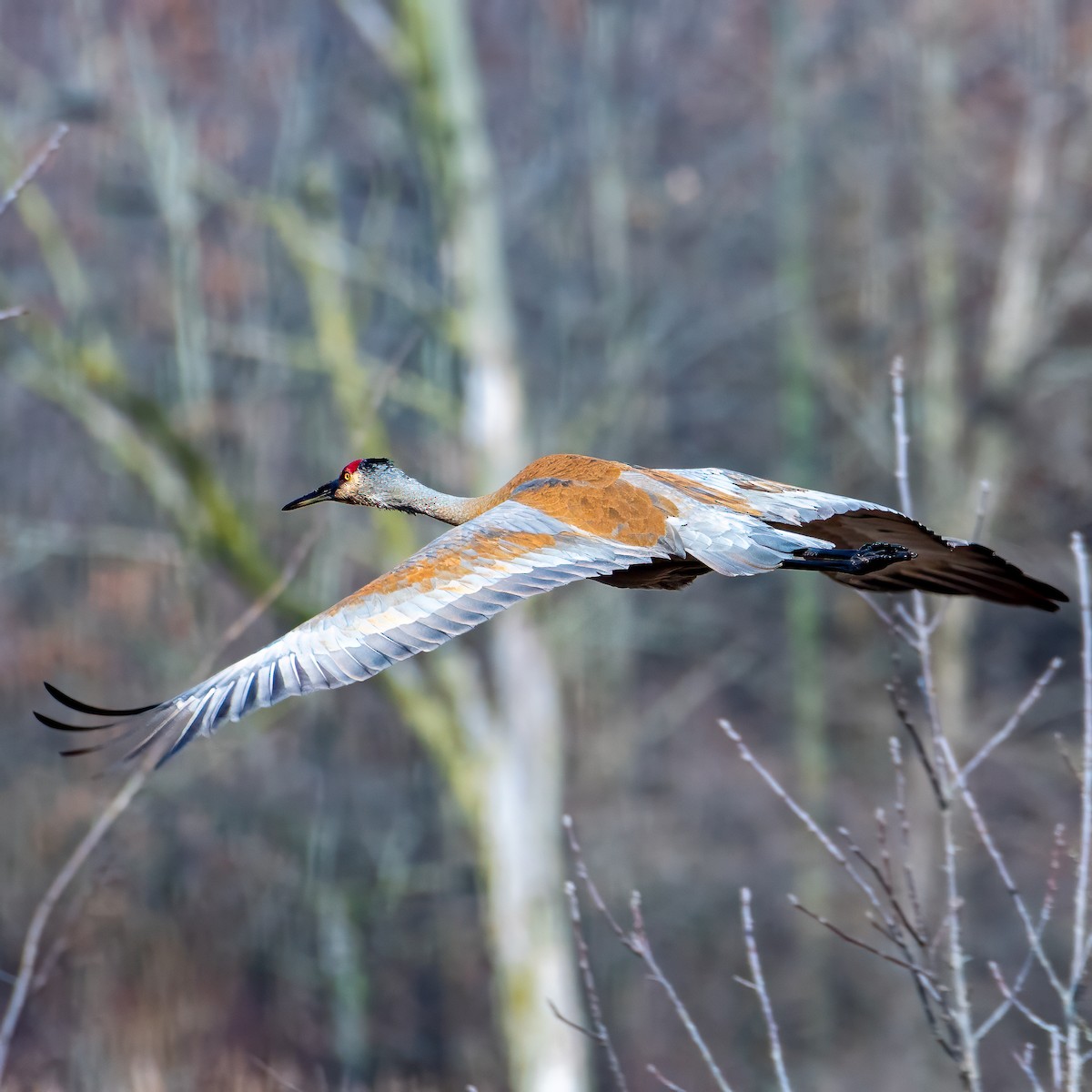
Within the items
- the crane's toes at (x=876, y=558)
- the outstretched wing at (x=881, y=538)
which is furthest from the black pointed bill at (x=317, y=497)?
the crane's toes at (x=876, y=558)

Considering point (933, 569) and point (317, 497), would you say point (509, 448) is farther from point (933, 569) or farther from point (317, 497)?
point (933, 569)

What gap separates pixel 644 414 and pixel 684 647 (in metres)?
3.00

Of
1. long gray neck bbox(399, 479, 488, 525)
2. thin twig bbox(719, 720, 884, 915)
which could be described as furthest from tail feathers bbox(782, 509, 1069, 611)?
thin twig bbox(719, 720, 884, 915)

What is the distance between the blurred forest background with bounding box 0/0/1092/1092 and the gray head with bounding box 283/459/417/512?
3.79 meters

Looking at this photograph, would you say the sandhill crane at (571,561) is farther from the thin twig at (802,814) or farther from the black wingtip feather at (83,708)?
the thin twig at (802,814)

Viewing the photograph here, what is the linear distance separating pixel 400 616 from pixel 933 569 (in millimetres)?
2026

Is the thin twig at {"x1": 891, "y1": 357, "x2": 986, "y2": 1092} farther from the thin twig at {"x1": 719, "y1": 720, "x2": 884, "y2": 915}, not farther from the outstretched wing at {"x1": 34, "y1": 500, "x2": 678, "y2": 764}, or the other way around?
the outstretched wing at {"x1": 34, "y1": 500, "x2": 678, "y2": 764}

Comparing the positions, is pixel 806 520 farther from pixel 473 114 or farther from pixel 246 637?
pixel 246 637

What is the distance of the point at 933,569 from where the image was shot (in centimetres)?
527

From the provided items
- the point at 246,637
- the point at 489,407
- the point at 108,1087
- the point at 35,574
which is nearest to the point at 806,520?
the point at 489,407

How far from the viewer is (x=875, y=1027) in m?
13.9

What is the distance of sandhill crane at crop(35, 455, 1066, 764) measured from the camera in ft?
13.5

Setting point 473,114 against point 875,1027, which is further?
point 875,1027

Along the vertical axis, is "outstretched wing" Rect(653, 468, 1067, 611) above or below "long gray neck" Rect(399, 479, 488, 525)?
below
